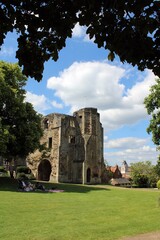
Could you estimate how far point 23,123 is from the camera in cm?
2716

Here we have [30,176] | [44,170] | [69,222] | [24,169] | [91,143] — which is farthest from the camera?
[44,170]

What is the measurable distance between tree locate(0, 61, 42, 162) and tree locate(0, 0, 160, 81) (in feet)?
69.7

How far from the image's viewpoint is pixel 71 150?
140ft

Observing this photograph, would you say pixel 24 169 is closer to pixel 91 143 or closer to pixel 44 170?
pixel 44 170

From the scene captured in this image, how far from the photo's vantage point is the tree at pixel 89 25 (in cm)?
411

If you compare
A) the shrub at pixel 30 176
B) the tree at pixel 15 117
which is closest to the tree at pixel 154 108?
the tree at pixel 15 117

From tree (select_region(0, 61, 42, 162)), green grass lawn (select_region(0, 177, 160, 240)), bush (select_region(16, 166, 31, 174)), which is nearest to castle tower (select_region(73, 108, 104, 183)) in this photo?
bush (select_region(16, 166, 31, 174))

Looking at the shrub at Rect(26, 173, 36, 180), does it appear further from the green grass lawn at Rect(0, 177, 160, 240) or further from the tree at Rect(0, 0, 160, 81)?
the tree at Rect(0, 0, 160, 81)

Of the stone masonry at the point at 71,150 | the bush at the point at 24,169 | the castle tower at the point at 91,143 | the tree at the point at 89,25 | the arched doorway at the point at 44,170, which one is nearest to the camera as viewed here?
the tree at the point at 89,25

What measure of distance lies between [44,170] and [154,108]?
22.1 m

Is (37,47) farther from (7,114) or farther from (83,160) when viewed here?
(83,160)

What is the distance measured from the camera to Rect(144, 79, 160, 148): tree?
2758 cm

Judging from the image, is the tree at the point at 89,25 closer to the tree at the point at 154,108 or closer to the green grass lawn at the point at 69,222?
the green grass lawn at the point at 69,222

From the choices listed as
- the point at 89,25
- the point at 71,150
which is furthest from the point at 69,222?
the point at 71,150
